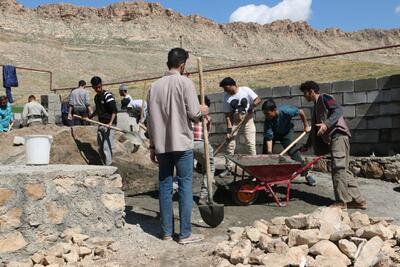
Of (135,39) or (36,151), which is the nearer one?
(36,151)

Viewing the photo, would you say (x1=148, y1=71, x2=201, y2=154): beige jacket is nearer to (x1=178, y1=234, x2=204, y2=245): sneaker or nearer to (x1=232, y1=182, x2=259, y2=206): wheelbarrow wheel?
(x1=178, y1=234, x2=204, y2=245): sneaker

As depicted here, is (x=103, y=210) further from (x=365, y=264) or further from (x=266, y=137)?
(x=266, y=137)

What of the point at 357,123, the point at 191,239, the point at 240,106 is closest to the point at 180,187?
the point at 191,239

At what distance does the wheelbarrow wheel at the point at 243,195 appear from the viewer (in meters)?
5.73

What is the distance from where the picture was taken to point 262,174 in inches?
218

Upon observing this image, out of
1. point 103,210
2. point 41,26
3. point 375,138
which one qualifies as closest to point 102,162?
point 103,210

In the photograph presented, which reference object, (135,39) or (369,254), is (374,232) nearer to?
(369,254)

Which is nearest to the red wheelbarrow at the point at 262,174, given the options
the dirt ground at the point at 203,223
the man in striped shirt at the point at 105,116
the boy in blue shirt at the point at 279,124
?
the dirt ground at the point at 203,223

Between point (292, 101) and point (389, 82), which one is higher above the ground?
point (389, 82)

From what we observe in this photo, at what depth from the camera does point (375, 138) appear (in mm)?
7598

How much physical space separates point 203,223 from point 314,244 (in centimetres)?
147

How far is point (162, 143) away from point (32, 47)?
48952 millimetres

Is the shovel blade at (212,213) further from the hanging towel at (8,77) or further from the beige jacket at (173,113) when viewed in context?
the hanging towel at (8,77)

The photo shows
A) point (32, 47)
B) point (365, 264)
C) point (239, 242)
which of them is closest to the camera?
point (365, 264)
